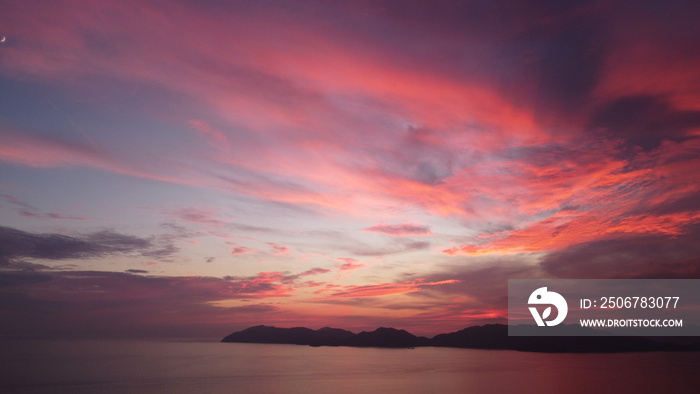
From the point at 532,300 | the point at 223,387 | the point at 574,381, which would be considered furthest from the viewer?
the point at 574,381

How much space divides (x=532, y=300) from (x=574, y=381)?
36696 millimetres

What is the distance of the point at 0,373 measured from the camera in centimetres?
9662

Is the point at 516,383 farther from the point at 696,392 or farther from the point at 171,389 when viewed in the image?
the point at 171,389

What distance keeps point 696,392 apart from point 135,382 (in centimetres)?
10379

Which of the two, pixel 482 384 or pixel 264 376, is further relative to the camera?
pixel 264 376

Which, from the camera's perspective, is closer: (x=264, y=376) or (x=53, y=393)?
(x=53, y=393)

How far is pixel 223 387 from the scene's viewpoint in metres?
78.5

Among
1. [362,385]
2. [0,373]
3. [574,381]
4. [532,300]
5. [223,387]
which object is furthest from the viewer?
[0,373]

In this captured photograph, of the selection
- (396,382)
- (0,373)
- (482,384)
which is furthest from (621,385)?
(0,373)

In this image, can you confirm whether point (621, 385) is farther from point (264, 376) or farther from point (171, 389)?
point (171, 389)

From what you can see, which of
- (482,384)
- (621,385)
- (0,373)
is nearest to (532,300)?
(482,384)

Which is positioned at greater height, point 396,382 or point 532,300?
point 532,300

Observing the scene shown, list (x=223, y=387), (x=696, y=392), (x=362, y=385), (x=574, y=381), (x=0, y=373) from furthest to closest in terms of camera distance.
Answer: (x=0, y=373)
(x=574, y=381)
(x=362, y=385)
(x=223, y=387)
(x=696, y=392)

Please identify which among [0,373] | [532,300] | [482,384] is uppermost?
[532,300]
